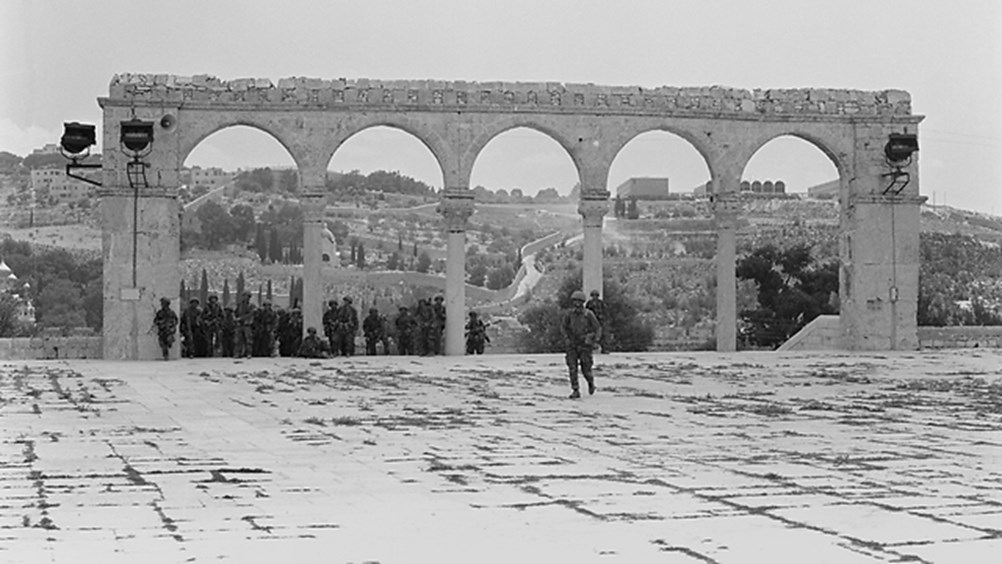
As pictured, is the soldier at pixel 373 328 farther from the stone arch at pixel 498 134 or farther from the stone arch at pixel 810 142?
the stone arch at pixel 810 142

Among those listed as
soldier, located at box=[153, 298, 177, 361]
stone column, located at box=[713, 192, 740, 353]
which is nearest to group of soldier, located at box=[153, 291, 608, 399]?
soldier, located at box=[153, 298, 177, 361]

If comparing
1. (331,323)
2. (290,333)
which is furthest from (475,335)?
(290,333)

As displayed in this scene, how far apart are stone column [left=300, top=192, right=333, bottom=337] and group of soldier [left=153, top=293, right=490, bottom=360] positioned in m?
0.37

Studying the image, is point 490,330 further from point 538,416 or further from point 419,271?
point 538,416

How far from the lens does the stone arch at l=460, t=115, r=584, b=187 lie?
23.9 metres

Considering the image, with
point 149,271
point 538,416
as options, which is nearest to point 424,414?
point 538,416

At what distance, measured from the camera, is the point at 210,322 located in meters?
23.6

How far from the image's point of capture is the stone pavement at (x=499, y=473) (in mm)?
5543

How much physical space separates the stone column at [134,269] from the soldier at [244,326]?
128 centimetres

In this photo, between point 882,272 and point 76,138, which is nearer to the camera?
point 76,138

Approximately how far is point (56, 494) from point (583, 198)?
18181mm

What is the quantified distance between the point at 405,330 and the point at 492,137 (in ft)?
14.9

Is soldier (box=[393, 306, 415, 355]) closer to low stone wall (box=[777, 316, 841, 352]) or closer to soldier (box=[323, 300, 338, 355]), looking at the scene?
soldier (box=[323, 300, 338, 355])

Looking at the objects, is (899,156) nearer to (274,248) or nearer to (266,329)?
(266,329)
